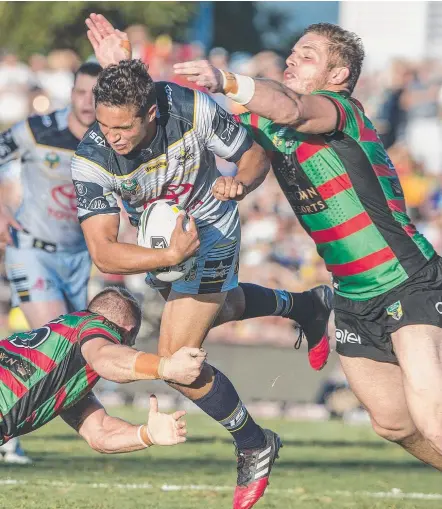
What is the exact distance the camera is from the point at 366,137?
6500 mm

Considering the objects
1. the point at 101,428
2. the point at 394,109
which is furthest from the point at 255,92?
the point at 394,109

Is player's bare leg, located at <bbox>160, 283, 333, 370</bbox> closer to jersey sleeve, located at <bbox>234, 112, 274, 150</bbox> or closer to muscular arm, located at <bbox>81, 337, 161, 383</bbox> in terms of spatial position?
jersey sleeve, located at <bbox>234, 112, 274, 150</bbox>

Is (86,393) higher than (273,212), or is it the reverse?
(86,393)

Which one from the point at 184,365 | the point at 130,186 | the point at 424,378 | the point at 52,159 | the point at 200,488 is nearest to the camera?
the point at 184,365

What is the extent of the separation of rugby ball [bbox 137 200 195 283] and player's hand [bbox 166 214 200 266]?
0.20 ft

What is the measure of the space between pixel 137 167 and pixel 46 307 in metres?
3.35

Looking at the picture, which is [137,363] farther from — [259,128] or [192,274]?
[259,128]

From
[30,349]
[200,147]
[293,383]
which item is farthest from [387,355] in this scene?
[293,383]

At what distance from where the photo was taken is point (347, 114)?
634 centimetres

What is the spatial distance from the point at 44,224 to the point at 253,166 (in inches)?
138

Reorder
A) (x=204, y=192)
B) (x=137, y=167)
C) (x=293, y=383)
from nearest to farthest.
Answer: (x=137, y=167)
(x=204, y=192)
(x=293, y=383)

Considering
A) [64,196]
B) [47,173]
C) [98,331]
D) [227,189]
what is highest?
[227,189]

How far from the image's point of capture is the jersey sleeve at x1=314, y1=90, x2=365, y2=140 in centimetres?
624

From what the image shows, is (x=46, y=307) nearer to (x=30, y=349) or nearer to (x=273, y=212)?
(x=30, y=349)
